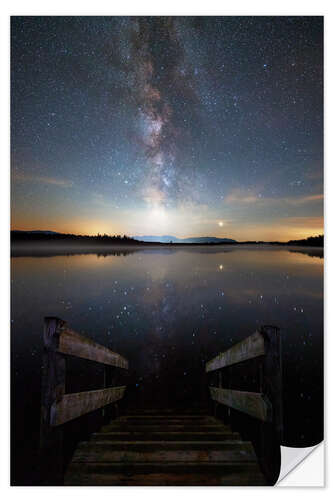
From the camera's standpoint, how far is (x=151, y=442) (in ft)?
6.06

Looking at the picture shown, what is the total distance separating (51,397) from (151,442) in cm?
87

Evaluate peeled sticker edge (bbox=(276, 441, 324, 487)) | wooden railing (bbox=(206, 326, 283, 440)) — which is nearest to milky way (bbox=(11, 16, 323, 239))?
wooden railing (bbox=(206, 326, 283, 440))

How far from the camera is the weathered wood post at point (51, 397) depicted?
1351 mm

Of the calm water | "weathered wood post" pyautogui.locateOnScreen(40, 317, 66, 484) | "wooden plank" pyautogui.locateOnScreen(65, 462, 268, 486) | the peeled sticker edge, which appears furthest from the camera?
the calm water

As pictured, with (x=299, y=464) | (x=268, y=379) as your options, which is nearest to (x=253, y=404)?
(x=268, y=379)

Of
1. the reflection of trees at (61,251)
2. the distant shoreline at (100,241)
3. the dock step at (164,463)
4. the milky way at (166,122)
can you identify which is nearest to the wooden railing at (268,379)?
the dock step at (164,463)

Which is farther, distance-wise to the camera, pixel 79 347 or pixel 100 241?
pixel 100 241

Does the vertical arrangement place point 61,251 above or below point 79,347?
above

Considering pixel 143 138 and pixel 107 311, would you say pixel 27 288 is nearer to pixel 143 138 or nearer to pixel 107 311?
pixel 107 311

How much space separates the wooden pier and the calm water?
1.13m

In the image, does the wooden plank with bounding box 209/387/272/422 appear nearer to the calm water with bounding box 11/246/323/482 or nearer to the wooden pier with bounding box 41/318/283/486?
the wooden pier with bounding box 41/318/283/486

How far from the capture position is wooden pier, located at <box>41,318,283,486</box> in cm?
138

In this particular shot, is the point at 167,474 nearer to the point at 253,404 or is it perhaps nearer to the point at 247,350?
the point at 253,404

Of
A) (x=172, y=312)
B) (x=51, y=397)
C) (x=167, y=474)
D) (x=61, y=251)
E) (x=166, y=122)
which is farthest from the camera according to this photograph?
(x=172, y=312)
